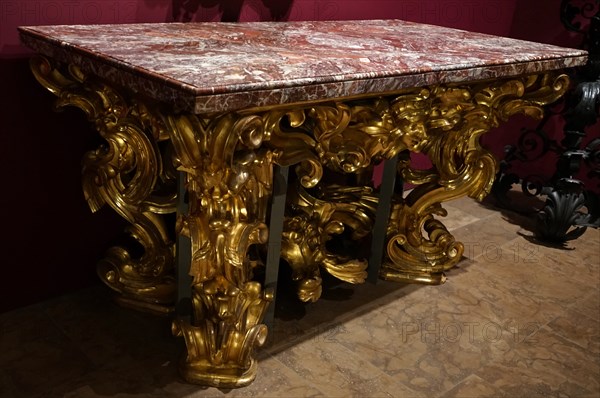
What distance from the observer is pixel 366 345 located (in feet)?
5.76

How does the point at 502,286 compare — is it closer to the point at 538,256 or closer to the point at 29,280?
the point at 538,256

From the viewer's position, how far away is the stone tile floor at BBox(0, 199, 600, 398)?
154 centimetres

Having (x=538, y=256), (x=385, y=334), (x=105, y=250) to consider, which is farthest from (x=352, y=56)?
(x=538, y=256)

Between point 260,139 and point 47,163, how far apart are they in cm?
75

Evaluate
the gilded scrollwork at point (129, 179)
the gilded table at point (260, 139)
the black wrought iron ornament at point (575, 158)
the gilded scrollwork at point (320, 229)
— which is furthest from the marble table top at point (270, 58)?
the black wrought iron ornament at point (575, 158)

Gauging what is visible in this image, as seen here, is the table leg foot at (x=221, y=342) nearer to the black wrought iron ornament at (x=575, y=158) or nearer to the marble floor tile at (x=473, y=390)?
the marble floor tile at (x=473, y=390)

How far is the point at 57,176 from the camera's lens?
173cm

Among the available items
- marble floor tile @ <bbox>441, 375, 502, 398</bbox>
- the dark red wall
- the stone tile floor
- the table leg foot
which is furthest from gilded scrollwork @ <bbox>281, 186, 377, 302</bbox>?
the dark red wall

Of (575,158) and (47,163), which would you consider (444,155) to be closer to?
(575,158)

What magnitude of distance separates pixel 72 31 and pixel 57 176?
1.38 ft

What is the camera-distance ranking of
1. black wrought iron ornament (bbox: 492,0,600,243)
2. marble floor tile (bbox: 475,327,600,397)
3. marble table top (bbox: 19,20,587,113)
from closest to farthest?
marble table top (bbox: 19,20,587,113) < marble floor tile (bbox: 475,327,600,397) < black wrought iron ornament (bbox: 492,0,600,243)

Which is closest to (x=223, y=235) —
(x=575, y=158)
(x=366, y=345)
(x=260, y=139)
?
(x=260, y=139)

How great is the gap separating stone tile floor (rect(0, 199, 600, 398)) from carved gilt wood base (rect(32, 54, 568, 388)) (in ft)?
0.28

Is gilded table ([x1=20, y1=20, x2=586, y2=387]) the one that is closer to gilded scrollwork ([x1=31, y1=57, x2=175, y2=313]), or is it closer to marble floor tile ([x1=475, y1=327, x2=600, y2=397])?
gilded scrollwork ([x1=31, y1=57, x2=175, y2=313])
